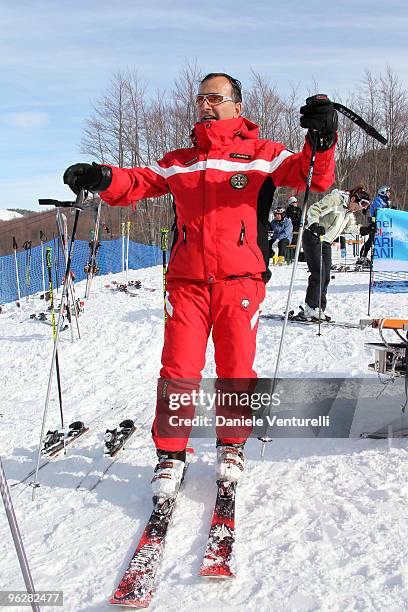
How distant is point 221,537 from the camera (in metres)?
2.27

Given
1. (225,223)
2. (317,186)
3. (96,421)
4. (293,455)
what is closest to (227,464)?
(293,455)

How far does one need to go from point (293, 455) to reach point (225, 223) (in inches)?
56.6

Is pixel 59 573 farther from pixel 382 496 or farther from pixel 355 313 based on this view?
pixel 355 313

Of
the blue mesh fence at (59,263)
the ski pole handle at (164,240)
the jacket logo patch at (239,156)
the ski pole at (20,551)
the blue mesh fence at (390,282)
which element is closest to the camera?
the ski pole at (20,551)

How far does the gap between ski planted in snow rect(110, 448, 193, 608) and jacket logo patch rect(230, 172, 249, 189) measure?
65.3 inches

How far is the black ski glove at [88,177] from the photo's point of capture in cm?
294

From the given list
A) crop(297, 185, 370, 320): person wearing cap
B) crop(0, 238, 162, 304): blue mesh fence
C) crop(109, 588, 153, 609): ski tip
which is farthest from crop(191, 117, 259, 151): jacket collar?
crop(0, 238, 162, 304): blue mesh fence

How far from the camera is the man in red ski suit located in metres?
2.78

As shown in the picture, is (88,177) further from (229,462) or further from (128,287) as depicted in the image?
(128,287)

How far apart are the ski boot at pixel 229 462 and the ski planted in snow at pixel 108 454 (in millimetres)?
771

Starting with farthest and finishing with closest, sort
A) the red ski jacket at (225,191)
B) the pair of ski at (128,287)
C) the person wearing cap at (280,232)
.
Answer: the person wearing cap at (280,232)
the pair of ski at (128,287)
the red ski jacket at (225,191)

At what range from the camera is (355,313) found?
26.1 feet

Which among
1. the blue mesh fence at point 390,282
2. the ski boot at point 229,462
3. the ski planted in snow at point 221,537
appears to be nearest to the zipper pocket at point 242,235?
the ski boot at point 229,462

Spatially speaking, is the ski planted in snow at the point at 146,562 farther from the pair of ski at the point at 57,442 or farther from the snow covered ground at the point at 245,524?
the pair of ski at the point at 57,442
